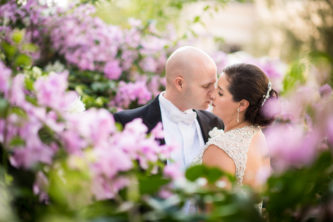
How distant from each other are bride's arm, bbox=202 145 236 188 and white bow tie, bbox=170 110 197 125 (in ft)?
2.38

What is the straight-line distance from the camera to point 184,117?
3.61 m

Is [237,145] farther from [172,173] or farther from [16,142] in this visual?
[16,142]

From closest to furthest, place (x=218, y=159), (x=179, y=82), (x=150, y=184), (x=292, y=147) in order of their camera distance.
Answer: (x=292, y=147)
(x=150, y=184)
(x=218, y=159)
(x=179, y=82)

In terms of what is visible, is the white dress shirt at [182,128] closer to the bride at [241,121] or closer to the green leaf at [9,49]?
the bride at [241,121]

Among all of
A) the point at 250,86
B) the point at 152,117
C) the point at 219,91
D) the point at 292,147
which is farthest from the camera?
the point at 152,117

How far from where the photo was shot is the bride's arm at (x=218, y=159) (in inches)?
113

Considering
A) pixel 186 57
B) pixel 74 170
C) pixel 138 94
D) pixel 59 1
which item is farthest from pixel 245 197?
pixel 59 1

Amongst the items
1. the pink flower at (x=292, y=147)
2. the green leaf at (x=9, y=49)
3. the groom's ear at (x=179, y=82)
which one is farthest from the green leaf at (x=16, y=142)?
the groom's ear at (x=179, y=82)

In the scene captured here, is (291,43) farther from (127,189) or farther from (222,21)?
(127,189)

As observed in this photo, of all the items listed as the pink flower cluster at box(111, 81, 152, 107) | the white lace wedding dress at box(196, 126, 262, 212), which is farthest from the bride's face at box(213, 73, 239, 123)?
the pink flower cluster at box(111, 81, 152, 107)

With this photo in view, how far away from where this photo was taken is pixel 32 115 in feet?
4.33

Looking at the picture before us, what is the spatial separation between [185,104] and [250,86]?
72 cm

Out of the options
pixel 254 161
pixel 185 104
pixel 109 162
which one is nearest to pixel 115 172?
pixel 109 162

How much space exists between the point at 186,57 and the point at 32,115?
8.02 feet
